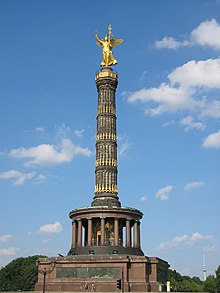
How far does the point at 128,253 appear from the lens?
4281cm

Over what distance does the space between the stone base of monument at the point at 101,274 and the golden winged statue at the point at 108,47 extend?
→ 942 inches

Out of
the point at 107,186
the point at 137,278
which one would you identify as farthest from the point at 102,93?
the point at 137,278

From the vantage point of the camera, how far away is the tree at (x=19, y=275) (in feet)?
237

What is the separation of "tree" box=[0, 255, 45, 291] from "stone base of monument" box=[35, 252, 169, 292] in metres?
33.5

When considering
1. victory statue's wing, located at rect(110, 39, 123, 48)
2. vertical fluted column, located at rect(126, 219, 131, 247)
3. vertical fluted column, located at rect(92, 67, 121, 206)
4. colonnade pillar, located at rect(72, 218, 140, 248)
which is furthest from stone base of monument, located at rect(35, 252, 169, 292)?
victory statue's wing, located at rect(110, 39, 123, 48)

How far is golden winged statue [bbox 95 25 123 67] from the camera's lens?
173 feet

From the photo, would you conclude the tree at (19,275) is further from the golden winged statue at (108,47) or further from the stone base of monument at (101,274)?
the golden winged statue at (108,47)

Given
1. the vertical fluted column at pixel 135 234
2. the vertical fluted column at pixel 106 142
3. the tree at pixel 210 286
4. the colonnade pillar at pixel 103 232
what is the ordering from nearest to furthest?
the colonnade pillar at pixel 103 232 < the vertical fluted column at pixel 135 234 < the vertical fluted column at pixel 106 142 < the tree at pixel 210 286

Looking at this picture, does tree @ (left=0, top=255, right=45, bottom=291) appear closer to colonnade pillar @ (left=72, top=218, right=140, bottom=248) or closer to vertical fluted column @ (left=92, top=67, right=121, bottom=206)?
colonnade pillar @ (left=72, top=218, right=140, bottom=248)

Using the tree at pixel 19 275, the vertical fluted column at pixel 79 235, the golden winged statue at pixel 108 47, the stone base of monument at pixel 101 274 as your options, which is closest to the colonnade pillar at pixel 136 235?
the stone base of monument at pixel 101 274

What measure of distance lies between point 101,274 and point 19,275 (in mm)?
42896

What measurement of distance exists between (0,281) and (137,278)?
47.7 m

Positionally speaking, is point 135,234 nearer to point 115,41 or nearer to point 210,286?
point 115,41

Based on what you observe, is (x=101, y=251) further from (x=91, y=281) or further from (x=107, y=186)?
(x=107, y=186)
